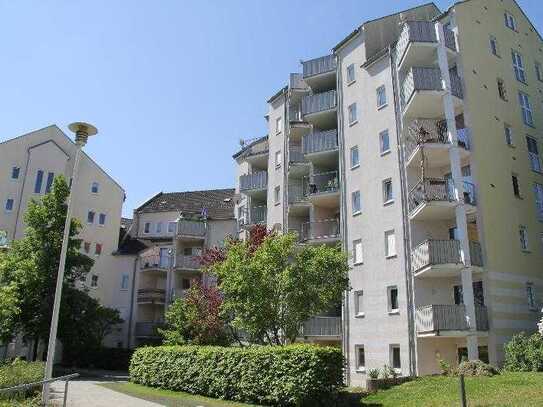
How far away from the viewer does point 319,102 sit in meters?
39.6

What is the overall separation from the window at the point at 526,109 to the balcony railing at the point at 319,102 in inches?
484

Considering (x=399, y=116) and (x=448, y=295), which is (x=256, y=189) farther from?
(x=448, y=295)

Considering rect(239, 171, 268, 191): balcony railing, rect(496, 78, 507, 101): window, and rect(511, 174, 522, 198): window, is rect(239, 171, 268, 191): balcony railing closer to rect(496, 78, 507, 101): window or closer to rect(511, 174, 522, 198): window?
rect(496, 78, 507, 101): window

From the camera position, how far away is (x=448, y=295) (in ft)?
94.5

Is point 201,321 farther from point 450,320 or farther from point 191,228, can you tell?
point 191,228

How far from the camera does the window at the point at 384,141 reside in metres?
32.7

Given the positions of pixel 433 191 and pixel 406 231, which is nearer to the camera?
pixel 433 191

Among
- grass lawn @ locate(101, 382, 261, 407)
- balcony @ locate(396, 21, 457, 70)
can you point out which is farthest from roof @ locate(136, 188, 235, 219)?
grass lawn @ locate(101, 382, 261, 407)

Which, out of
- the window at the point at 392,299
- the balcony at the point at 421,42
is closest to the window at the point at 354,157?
the balcony at the point at 421,42

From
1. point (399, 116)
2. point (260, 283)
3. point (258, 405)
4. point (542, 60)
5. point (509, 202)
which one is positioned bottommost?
point (258, 405)

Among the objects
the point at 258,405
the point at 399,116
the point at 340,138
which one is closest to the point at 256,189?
the point at 340,138

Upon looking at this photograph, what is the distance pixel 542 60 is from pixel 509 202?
14280 millimetres

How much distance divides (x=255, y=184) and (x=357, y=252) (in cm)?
1440

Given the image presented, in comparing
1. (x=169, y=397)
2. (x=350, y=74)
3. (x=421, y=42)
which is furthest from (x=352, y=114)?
(x=169, y=397)
